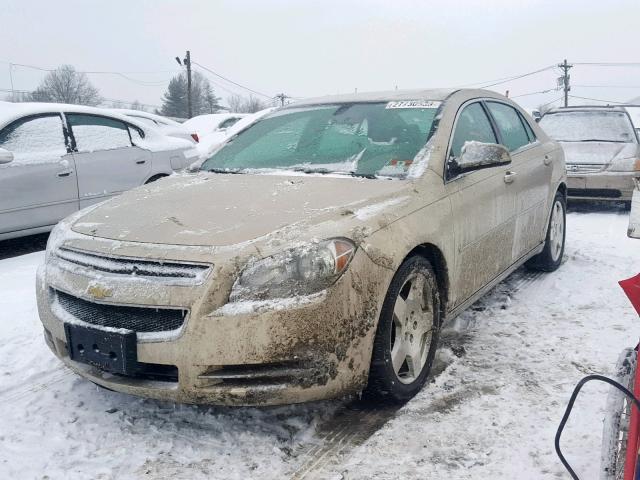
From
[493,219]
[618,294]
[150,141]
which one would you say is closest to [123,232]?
[493,219]

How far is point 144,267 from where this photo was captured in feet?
8.02

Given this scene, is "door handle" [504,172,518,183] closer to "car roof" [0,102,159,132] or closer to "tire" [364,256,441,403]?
"tire" [364,256,441,403]

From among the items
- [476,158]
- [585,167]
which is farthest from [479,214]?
[585,167]

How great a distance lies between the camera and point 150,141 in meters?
7.21

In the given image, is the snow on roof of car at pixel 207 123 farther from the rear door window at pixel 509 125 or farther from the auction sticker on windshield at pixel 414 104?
the auction sticker on windshield at pixel 414 104

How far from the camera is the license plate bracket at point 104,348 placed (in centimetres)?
239

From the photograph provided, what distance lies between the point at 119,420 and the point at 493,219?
96.0 inches

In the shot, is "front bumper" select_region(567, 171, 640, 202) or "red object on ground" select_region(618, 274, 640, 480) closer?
"red object on ground" select_region(618, 274, 640, 480)

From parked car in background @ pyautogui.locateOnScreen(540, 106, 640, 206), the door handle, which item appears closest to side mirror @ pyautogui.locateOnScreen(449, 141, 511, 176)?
the door handle

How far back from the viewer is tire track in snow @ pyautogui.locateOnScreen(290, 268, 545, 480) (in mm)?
2418

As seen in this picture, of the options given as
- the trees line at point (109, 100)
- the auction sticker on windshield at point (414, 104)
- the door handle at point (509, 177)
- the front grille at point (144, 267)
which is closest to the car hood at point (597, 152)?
the door handle at point (509, 177)

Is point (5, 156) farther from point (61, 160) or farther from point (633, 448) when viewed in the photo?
point (633, 448)

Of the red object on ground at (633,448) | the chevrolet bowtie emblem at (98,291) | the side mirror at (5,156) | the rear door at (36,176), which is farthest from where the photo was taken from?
the rear door at (36,176)

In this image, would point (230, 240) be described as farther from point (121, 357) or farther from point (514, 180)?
point (514, 180)
